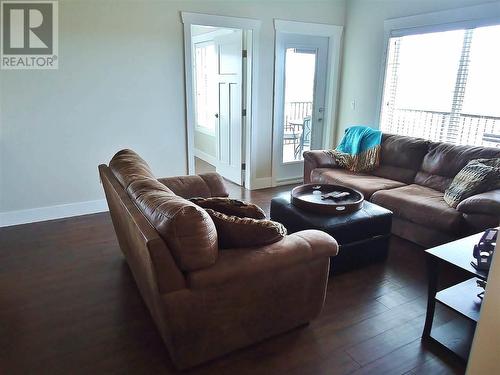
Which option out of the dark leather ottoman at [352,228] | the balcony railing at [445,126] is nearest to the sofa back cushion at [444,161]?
the balcony railing at [445,126]

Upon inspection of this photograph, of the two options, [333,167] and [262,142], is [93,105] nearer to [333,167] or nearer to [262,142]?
[262,142]

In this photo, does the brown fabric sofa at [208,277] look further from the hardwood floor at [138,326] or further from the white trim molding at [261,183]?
the white trim molding at [261,183]

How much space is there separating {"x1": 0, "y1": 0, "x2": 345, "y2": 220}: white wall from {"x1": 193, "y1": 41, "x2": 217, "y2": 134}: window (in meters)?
1.61

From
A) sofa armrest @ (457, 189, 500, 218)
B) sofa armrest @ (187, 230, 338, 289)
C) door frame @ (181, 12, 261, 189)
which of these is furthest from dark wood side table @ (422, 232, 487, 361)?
door frame @ (181, 12, 261, 189)

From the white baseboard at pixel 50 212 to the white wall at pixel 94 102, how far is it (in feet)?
0.17

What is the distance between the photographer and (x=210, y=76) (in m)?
6.07

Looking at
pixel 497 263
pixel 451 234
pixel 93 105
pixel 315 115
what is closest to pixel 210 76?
pixel 315 115

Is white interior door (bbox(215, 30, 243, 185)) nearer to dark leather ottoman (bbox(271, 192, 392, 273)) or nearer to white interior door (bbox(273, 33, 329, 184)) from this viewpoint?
white interior door (bbox(273, 33, 329, 184))

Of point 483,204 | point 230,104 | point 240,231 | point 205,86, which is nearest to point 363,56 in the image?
point 230,104

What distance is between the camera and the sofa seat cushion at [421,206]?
9.58 feet

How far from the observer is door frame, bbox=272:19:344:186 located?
15.4ft

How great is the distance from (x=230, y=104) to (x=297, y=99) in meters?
0.94

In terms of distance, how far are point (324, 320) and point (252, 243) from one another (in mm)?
824

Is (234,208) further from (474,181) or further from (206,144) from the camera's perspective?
(206,144)
